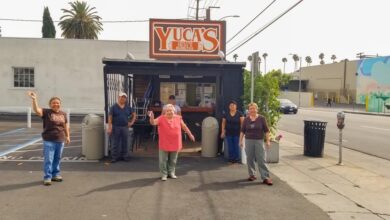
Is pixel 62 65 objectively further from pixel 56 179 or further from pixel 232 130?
pixel 56 179

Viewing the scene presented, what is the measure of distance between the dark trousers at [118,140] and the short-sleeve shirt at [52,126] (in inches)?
92.7

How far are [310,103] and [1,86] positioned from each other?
179 ft

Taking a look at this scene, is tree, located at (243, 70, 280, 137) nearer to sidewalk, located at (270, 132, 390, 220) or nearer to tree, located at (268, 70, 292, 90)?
tree, located at (268, 70, 292, 90)

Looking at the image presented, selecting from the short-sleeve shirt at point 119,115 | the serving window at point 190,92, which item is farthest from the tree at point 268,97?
the serving window at point 190,92

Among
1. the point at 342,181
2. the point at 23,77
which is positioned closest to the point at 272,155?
the point at 342,181

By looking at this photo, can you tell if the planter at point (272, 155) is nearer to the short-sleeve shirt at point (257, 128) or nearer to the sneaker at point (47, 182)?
the short-sleeve shirt at point (257, 128)

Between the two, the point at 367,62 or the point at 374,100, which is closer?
the point at 374,100

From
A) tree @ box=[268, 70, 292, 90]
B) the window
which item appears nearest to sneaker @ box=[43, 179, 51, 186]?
tree @ box=[268, 70, 292, 90]

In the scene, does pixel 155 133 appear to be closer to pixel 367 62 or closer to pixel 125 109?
pixel 125 109

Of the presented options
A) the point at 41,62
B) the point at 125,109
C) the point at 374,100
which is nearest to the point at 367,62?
the point at 374,100

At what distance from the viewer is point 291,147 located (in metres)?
14.7

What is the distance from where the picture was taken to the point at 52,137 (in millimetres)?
7957

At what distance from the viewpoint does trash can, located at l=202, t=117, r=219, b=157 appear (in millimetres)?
11375

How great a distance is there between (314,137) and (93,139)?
20.4ft
